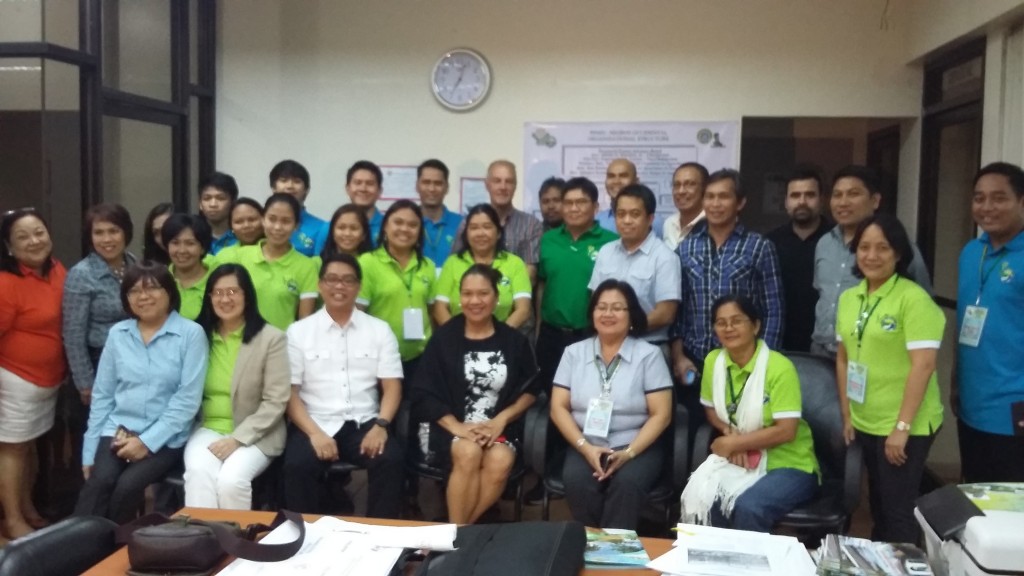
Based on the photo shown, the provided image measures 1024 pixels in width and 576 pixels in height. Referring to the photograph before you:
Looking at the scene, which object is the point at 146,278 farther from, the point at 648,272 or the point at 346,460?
the point at 648,272

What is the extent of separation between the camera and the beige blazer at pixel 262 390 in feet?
10.3

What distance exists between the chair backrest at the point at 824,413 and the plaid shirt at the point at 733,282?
257 millimetres

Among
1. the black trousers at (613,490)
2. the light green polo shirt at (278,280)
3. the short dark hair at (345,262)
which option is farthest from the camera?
the light green polo shirt at (278,280)

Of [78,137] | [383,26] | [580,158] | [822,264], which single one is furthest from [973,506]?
[383,26]

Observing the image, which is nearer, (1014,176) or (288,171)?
(1014,176)

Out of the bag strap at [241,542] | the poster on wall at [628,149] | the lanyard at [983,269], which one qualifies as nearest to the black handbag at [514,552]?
the bag strap at [241,542]

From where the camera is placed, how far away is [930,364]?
270cm

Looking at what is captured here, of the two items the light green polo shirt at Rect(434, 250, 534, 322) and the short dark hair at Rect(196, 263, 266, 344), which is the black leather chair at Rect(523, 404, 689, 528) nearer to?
the light green polo shirt at Rect(434, 250, 534, 322)

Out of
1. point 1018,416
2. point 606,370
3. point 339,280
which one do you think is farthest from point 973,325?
point 339,280

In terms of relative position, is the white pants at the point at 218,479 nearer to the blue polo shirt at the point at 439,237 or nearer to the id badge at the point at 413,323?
the id badge at the point at 413,323

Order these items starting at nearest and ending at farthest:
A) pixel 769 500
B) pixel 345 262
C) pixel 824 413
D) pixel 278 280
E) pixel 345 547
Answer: pixel 345 547
pixel 769 500
pixel 824 413
pixel 345 262
pixel 278 280

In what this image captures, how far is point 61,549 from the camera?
5.37 feet

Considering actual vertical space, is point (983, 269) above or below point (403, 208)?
below

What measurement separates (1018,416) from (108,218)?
11.8 ft
